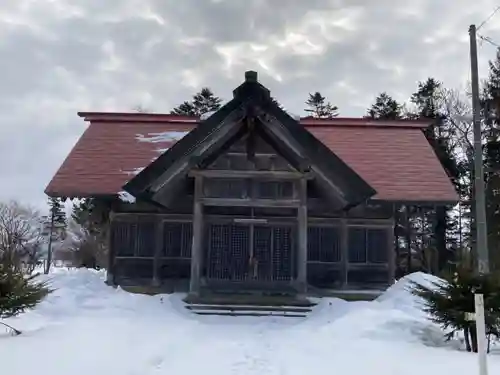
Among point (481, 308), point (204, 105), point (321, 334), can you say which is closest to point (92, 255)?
point (204, 105)

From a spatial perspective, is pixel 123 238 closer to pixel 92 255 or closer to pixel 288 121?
pixel 288 121

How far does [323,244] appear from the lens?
59.2 ft

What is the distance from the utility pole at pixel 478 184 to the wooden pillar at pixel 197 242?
23.0 ft

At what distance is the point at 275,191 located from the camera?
651 inches

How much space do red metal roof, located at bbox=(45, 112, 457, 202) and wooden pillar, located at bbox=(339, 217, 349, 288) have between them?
1341 mm

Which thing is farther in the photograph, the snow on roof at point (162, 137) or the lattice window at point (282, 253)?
the snow on roof at point (162, 137)

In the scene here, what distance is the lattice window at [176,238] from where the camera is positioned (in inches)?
701

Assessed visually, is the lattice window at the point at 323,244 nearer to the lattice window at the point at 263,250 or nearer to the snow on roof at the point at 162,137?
the lattice window at the point at 263,250

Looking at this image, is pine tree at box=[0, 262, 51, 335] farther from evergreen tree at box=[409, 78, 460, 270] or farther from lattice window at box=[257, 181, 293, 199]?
evergreen tree at box=[409, 78, 460, 270]

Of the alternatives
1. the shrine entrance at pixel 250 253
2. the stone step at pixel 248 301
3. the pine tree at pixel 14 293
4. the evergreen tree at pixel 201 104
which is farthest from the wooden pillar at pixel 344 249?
the evergreen tree at pixel 201 104

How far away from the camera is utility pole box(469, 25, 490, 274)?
11.1 metres

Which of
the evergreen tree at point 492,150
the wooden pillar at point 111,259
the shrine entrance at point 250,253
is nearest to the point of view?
the shrine entrance at point 250,253

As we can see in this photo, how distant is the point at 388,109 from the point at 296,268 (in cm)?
2566

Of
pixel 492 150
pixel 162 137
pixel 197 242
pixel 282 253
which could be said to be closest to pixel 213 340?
pixel 197 242
